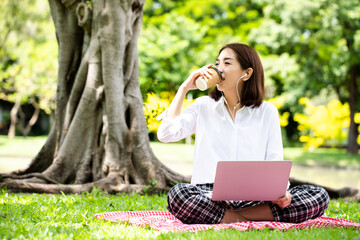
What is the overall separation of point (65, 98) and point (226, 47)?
341cm

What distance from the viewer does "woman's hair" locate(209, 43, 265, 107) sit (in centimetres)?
320

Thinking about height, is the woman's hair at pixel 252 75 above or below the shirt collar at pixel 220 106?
above

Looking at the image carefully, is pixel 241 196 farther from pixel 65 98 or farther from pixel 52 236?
pixel 65 98

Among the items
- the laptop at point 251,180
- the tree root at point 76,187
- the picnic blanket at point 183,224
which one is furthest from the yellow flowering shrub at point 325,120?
the laptop at point 251,180

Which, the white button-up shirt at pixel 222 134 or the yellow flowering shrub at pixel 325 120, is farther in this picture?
the yellow flowering shrub at pixel 325 120

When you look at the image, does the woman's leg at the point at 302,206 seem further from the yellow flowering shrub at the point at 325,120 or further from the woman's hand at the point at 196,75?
the yellow flowering shrub at the point at 325,120

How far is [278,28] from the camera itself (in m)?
17.3

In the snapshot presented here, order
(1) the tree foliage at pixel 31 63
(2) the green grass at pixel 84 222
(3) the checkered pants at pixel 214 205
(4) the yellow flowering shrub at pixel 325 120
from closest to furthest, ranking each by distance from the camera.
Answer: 1. (2) the green grass at pixel 84 222
2. (3) the checkered pants at pixel 214 205
3. (1) the tree foliage at pixel 31 63
4. (4) the yellow flowering shrub at pixel 325 120

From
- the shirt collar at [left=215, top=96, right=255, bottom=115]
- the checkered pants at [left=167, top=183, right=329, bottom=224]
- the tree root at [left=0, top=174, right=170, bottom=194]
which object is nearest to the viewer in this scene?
the checkered pants at [left=167, top=183, right=329, bottom=224]

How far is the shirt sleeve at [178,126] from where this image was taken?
10.1ft

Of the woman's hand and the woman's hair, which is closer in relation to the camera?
the woman's hand

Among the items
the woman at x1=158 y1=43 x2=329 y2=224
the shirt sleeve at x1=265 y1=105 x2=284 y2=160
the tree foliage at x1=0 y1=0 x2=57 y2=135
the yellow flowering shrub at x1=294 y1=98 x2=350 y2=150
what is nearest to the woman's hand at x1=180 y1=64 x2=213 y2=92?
the woman at x1=158 y1=43 x2=329 y2=224

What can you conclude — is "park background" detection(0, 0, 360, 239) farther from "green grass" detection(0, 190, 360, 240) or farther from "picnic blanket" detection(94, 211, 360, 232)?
"picnic blanket" detection(94, 211, 360, 232)

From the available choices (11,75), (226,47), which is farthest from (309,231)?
(11,75)
